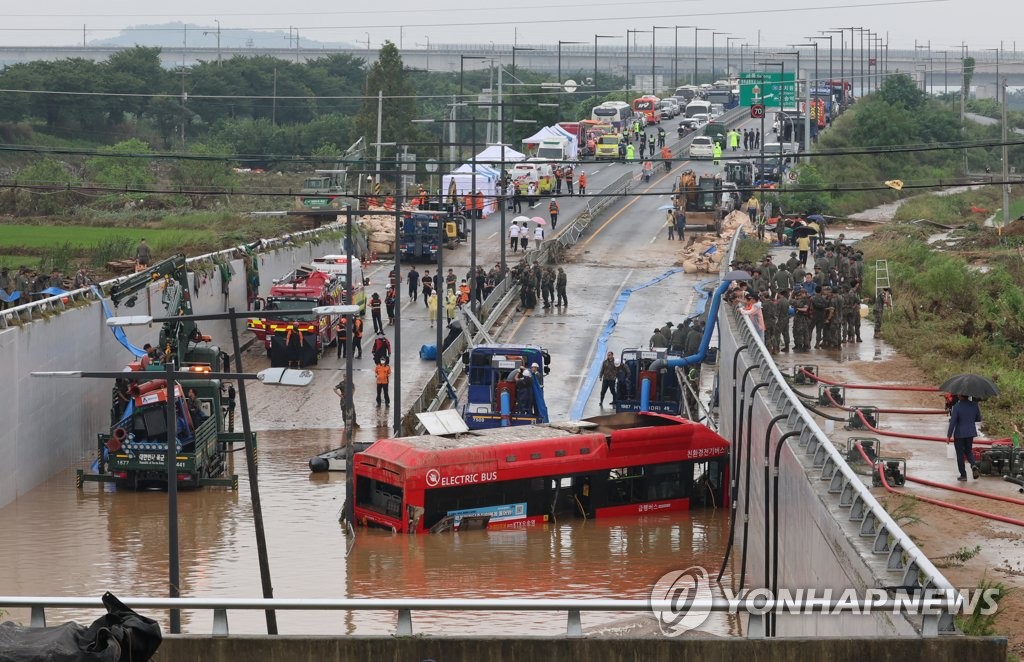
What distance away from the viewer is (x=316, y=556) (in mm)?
29266

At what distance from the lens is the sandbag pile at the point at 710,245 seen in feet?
209

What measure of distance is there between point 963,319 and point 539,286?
78.7 ft

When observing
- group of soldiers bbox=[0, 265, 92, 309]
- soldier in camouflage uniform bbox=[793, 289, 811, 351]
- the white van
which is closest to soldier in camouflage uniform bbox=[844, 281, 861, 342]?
soldier in camouflage uniform bbox=[793, 289, 811, 351]

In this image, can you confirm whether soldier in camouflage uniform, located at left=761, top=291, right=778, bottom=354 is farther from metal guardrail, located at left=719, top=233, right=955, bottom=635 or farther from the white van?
the white van

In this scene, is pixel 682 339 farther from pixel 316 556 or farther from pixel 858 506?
pixel 858 506

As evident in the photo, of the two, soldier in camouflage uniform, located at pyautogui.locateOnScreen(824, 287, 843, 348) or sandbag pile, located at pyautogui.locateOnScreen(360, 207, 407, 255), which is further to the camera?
sandbag pile, located at pyautogui.locateOnScreen(360, 207, 407, 255)

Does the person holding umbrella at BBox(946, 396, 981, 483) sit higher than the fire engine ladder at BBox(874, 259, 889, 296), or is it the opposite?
the fire engine ladder at BBox(874, 259, 889, 296)

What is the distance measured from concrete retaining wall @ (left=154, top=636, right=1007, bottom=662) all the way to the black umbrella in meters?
9.33

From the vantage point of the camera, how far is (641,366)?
133 ft

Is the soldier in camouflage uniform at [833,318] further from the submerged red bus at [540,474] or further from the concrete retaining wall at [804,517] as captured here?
the submerged red bus at [540,474]

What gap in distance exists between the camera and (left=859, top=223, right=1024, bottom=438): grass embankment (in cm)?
2791

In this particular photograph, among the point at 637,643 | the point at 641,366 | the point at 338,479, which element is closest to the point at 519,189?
the point at 641,366

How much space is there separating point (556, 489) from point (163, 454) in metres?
8.82

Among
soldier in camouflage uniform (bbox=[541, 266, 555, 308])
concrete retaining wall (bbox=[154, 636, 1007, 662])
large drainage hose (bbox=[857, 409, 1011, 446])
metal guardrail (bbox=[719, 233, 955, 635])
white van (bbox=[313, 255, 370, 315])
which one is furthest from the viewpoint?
soldier in camouflage uniform (bbox=[541, 266, 555, 308])
